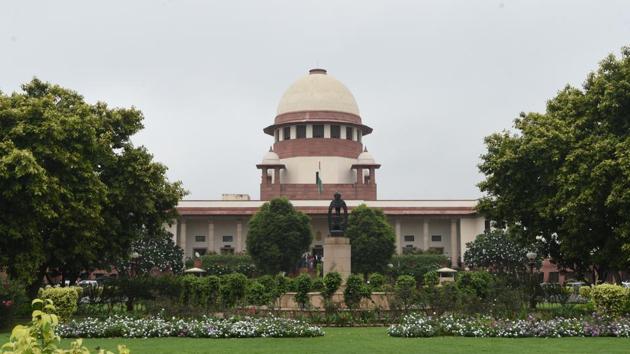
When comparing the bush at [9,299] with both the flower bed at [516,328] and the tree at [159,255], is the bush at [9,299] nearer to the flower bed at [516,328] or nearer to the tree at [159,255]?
the flower bed at [516,328]

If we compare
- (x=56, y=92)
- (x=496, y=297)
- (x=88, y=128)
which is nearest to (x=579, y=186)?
(x=496, y=297)

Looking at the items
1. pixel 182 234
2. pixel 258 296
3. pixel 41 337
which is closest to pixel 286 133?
pixel 182 234

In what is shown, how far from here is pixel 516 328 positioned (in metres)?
14.6

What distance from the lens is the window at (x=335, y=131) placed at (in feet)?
212

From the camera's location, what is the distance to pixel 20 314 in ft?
72.9

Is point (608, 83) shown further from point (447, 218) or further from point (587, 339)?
point (447, 218)

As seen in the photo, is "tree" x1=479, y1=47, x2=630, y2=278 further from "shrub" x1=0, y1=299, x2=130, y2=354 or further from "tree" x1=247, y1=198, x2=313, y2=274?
"tree" x1=247, y1=198, x2=313, y2=274

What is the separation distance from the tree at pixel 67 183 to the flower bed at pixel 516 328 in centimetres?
1051

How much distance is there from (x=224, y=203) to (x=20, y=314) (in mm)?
39299

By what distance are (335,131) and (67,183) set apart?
43.9 m

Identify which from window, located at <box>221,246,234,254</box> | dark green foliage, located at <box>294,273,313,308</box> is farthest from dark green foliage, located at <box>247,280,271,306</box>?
window, located at <box>221,246,234,254</box>

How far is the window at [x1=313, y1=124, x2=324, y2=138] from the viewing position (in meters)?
64.4

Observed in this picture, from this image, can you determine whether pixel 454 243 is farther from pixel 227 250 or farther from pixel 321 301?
pixel 321 301

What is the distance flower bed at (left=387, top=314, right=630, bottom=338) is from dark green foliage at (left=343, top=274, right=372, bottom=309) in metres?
3.45
